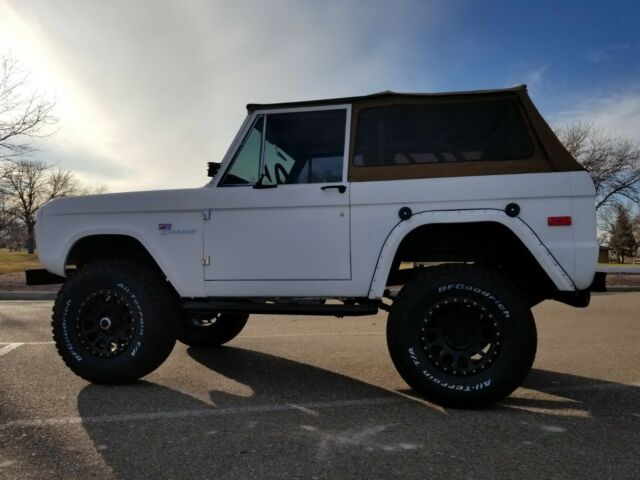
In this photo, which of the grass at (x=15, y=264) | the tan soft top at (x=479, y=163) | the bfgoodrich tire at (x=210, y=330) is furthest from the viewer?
the grass at (x=15, y=264)

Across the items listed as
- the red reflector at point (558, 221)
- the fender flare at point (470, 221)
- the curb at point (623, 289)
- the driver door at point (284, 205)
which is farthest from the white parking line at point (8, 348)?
the curb at point (623, 289)

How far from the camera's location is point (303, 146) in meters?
4.04

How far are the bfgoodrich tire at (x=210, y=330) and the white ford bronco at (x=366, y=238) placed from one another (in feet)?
4.18

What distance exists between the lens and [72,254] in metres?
4.26

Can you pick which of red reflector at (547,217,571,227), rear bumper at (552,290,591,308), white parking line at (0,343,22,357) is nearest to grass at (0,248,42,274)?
white parking line at (0,343,22,357)

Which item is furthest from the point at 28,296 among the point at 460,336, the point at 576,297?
the point at 576,297

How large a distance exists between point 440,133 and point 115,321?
3.04m

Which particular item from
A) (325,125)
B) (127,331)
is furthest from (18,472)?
(325,125)

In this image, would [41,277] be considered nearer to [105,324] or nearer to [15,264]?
[105,324]

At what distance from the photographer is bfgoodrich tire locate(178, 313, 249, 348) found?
5273 millimetres

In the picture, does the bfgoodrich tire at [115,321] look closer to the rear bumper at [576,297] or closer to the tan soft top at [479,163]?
the tan soft top at [479,163]

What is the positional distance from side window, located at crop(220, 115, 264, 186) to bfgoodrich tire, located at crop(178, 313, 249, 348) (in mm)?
1868

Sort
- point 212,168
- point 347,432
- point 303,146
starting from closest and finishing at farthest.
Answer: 1. point 347,432
2. point 303,146
3. point 212,168

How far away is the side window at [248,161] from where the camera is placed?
3959mm
